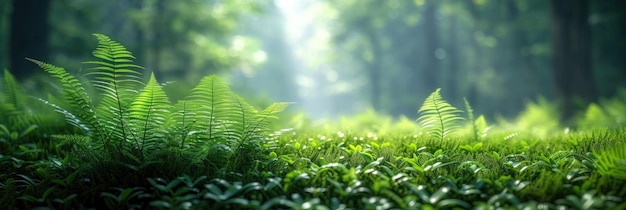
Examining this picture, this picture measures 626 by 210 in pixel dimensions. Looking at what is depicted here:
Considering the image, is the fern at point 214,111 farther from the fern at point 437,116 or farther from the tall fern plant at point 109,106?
the fern at point 437,116

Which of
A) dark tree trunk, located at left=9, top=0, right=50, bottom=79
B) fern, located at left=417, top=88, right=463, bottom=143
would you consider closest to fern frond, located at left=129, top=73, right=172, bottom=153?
fern, located at left=417, top=88, right=463, bottom=143

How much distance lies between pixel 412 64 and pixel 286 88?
21.0m

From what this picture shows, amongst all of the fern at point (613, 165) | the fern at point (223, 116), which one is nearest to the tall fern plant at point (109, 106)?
the fern at point (223, 116)

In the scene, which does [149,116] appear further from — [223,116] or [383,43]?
[383,43]

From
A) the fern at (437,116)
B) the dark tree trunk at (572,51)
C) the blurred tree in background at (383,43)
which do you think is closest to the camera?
the fern at (437,116)

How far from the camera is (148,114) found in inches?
108

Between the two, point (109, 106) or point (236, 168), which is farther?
point (109, 106)

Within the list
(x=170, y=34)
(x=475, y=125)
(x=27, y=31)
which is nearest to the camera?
(x=475, y=125)

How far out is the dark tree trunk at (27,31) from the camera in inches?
374

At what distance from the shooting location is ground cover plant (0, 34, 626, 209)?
2.24 meters

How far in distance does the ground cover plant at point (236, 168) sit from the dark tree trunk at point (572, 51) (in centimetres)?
813

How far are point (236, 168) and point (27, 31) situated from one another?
8.70 metres

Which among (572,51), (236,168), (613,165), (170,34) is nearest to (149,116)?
(236,168)

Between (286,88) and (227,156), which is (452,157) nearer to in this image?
(227,156)
